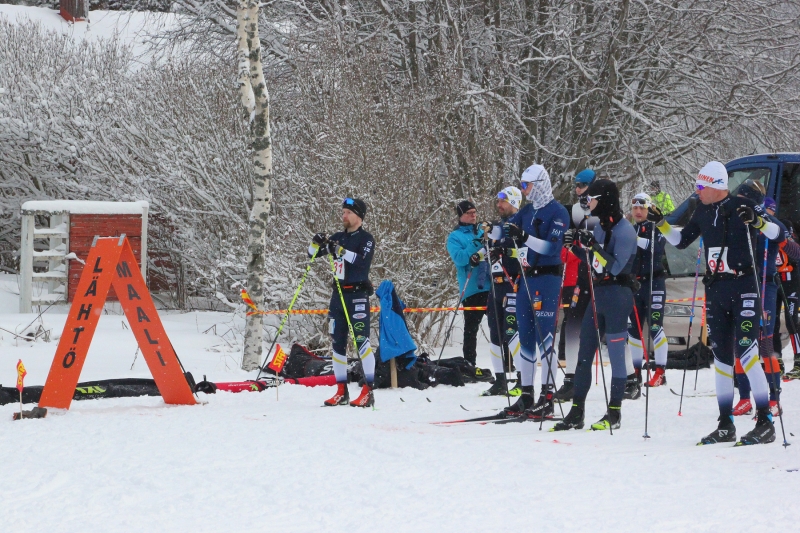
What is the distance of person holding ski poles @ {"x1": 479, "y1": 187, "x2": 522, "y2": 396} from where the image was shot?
8312 millimetres

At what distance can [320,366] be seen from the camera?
33.2 feet

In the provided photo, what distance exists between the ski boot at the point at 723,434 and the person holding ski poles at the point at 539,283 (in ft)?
4.80

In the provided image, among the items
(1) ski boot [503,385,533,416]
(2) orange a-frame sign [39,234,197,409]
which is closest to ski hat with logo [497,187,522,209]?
(1) ski boot [503,385,533,416]

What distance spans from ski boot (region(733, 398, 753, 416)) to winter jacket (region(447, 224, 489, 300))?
10.1ft

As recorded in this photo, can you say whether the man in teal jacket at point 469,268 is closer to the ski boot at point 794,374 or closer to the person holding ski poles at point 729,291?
the person holding ski poles at point 729,291

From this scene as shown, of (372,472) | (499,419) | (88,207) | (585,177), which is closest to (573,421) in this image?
(499,419)

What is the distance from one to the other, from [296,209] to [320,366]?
3.37 meters

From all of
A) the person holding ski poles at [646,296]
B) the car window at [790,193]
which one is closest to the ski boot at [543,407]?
the person holding ski poles at [646,296]

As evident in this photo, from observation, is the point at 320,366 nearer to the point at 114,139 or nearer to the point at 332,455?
the point at 332,455

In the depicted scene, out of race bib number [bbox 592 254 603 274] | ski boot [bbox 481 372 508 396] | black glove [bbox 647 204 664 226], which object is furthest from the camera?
ski boot [bbox 481 372 508 396]

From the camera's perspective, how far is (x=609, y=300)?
6.95 meters

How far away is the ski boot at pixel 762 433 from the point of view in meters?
6.21

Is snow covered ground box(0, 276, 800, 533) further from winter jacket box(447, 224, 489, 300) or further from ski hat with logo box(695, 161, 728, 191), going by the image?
winter jacket box(447, 224, 489, 300)

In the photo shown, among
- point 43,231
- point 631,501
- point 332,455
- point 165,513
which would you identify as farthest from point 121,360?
point 631,501
